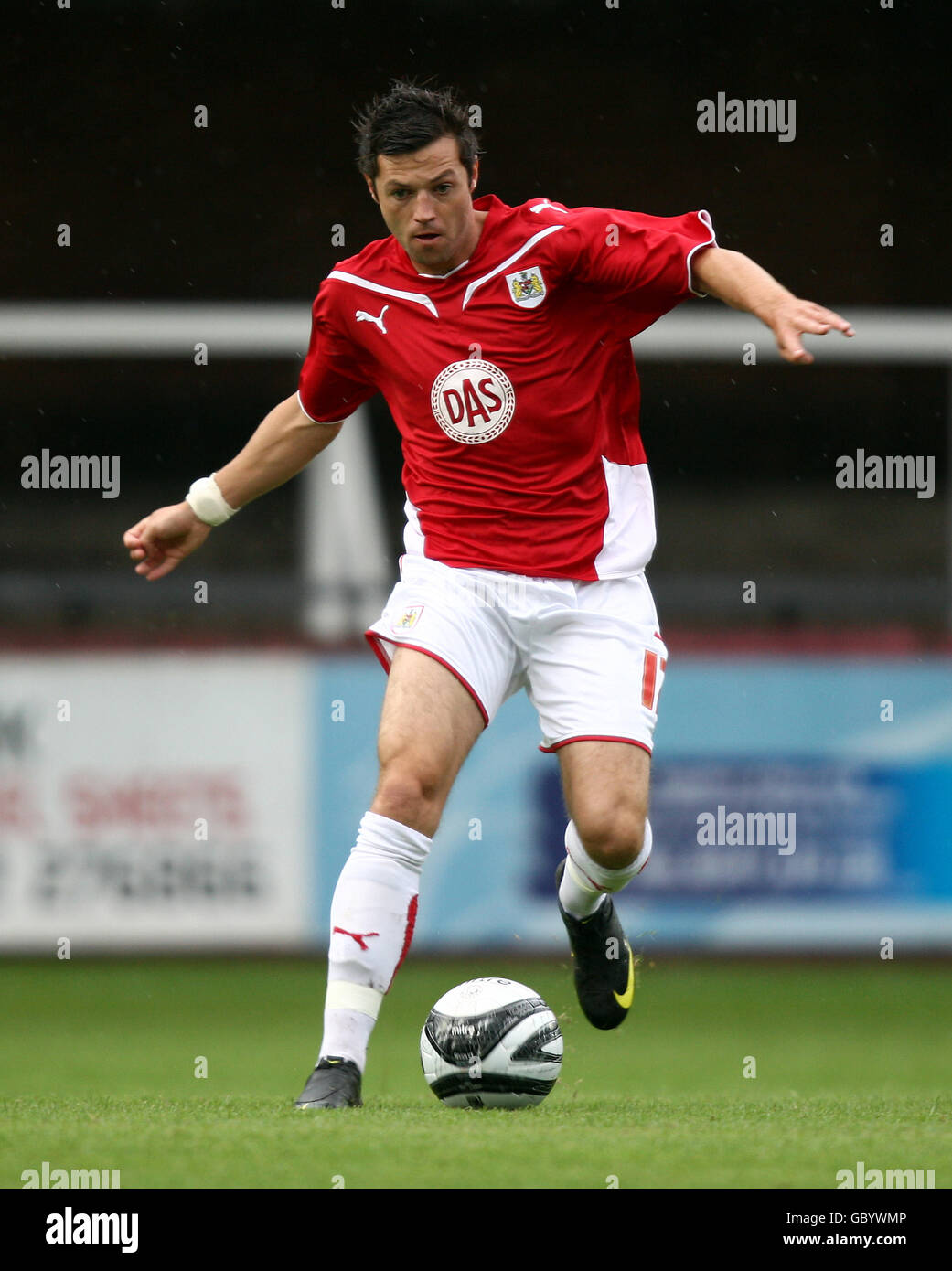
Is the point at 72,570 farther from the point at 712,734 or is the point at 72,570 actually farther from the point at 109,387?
the point at 712,734

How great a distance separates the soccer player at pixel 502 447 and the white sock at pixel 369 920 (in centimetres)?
1

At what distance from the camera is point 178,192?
18156 millimetres

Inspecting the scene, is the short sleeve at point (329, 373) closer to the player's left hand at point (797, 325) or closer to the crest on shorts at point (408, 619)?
the crest on shorts at point (408, 619)

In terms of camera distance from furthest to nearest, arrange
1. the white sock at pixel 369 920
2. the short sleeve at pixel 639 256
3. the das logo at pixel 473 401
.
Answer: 1. the das logo at pixel 473 401
2. the short sleeve at pixel 639 256
3. the white sock at pixel 369 920

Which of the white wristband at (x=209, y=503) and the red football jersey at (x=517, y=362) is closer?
the red football jersey at (x=517, y=362)

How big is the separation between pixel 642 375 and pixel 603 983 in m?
13.4

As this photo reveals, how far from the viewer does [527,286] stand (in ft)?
17.7

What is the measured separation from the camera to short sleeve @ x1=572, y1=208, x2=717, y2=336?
17.3ft

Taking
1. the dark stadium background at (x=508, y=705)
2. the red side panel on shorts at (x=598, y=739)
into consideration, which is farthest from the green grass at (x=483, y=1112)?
the red side panel on shorts at (x=598, y=739)

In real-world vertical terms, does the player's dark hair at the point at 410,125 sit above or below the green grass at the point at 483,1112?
above

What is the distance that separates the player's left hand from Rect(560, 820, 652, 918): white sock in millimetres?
1541

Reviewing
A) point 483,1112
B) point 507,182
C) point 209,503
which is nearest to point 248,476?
point 209,503

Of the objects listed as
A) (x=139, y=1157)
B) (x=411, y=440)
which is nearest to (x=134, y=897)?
(x=411, y=440)

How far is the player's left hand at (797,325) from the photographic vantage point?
4.62m
